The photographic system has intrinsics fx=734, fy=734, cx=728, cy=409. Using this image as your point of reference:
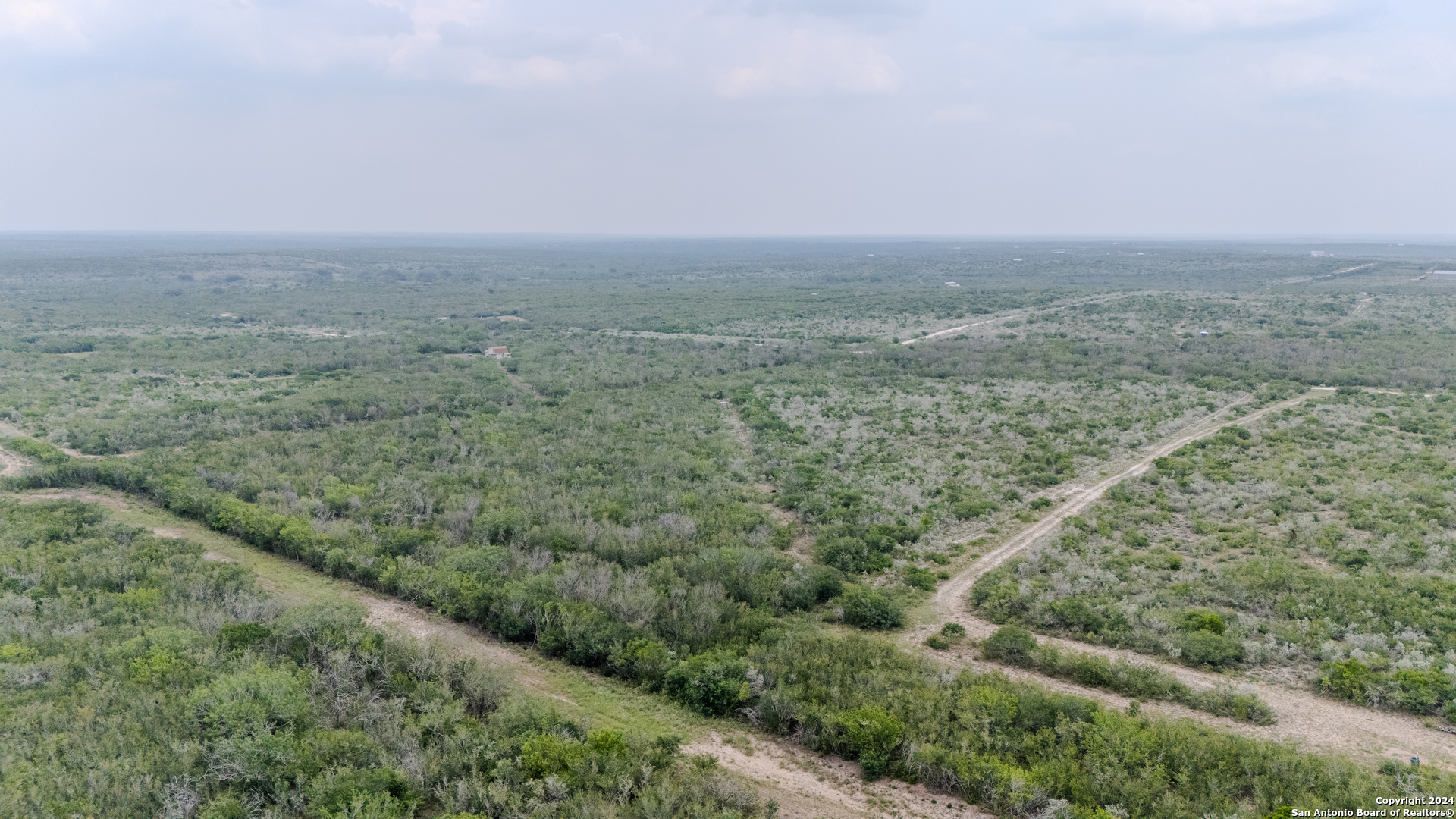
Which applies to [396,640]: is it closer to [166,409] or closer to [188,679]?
[188,679]

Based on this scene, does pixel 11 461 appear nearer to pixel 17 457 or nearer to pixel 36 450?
pixel 17 457

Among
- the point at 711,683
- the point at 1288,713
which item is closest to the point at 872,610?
the point at 711,683

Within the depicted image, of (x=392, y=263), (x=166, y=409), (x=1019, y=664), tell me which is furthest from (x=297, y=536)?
(x=392, y=263)

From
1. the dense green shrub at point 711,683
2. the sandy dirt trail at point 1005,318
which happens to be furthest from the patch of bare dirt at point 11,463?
the sandy dirt trail at point 1005,318

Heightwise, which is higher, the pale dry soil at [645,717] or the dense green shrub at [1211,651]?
the dense green shrub at [1211,651]

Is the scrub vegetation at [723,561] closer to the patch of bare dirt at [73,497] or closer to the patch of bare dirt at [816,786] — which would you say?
the patch of bare dirt at [816,786]
